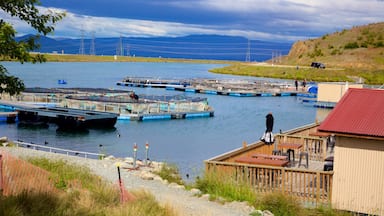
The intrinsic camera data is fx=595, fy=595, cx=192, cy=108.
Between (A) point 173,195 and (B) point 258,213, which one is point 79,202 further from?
(B) point 258,213

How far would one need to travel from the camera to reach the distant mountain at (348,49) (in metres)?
123

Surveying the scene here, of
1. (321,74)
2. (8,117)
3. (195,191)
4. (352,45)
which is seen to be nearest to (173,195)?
(195,191)

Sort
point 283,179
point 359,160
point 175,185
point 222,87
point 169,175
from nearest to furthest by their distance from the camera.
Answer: point 359,160, point 283,179, point 175,185, point 169,175, point 222,87

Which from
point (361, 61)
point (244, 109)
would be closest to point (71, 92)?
point (244, 109)

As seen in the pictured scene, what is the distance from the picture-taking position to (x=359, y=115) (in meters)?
16.8

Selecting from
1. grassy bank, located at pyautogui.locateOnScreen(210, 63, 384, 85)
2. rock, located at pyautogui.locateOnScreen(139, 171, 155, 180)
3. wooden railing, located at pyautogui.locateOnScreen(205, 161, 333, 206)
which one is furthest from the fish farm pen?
grassy bank, located at pyautogui.locateOnScreen(210, 63, 384, 85)

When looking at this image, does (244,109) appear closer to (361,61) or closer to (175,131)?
(175,131)

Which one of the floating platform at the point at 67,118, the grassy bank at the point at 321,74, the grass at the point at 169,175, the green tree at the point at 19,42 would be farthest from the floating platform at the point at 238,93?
the green tree at the point at 19,42

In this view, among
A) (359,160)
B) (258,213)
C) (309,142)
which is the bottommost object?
(258,213)

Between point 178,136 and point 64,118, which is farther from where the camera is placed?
point 64,118

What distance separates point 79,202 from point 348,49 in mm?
126324

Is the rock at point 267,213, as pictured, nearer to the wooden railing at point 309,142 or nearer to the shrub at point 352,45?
the wooden railing at point 309,142

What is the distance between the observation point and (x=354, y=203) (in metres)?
16.4

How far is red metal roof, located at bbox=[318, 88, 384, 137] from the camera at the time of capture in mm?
16094
